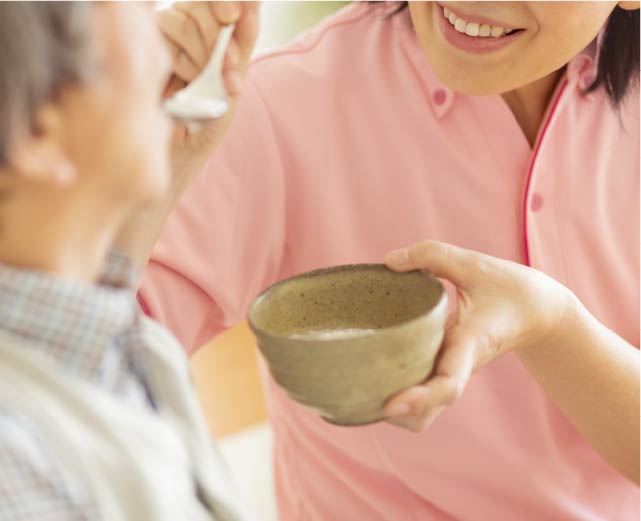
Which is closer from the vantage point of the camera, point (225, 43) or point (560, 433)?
point (225, 43)

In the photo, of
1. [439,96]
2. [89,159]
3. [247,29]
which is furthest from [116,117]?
[439,96]

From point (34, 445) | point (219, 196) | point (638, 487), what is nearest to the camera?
point (34, 445)

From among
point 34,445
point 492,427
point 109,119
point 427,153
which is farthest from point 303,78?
point 34,445

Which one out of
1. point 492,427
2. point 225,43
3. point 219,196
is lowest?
point 492,427

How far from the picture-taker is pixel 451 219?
1179 mm

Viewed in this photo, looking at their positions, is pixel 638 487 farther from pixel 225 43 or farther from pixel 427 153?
pixel 225 43

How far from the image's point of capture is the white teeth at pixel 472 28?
1064 mm

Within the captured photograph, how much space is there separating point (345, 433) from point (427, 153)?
14.6 inches

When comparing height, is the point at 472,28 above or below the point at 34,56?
below

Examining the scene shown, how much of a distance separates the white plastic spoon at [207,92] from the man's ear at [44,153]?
11.6 inches

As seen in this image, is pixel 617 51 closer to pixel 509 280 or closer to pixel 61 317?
pixel 509 280

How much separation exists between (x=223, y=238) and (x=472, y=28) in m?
0.38

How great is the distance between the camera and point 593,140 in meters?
1.23

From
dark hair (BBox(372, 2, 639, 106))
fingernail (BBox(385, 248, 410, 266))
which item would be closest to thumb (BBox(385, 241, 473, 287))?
fingernail (BBox(385, 248, 410, 266))
